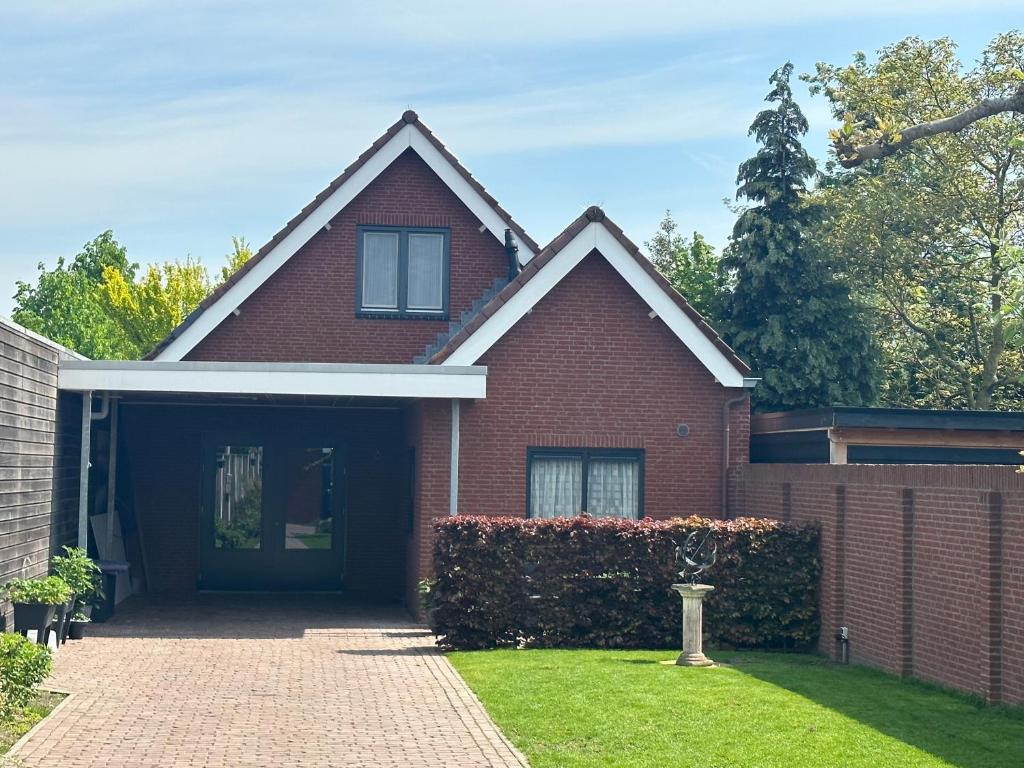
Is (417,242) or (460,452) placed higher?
(417,242)

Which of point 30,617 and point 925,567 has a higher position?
point 925,567

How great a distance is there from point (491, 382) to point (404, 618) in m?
3.56

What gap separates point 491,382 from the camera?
712 inches

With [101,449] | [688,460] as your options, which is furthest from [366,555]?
[688,460]

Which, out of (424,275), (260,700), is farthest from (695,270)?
(260,700)

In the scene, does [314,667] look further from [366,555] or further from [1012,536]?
[366,555]

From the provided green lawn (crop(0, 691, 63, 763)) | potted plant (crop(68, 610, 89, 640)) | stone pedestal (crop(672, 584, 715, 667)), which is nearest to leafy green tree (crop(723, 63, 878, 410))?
stone pedestal (crop(672, 584, 715, 667))

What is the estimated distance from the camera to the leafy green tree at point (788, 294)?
3050cm

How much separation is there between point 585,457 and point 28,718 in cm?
904

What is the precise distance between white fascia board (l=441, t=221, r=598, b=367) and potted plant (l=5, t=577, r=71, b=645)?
573 cm

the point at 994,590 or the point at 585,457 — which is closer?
the point at 994,590

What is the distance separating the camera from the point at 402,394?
1698 centimetres

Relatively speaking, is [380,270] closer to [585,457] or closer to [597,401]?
[597,401]

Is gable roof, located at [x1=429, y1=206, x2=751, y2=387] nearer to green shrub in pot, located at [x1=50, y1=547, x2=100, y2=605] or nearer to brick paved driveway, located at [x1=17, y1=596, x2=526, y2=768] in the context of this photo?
brick paved driveway, located at [x1=17, y1=596, x2=526, y2=768]
